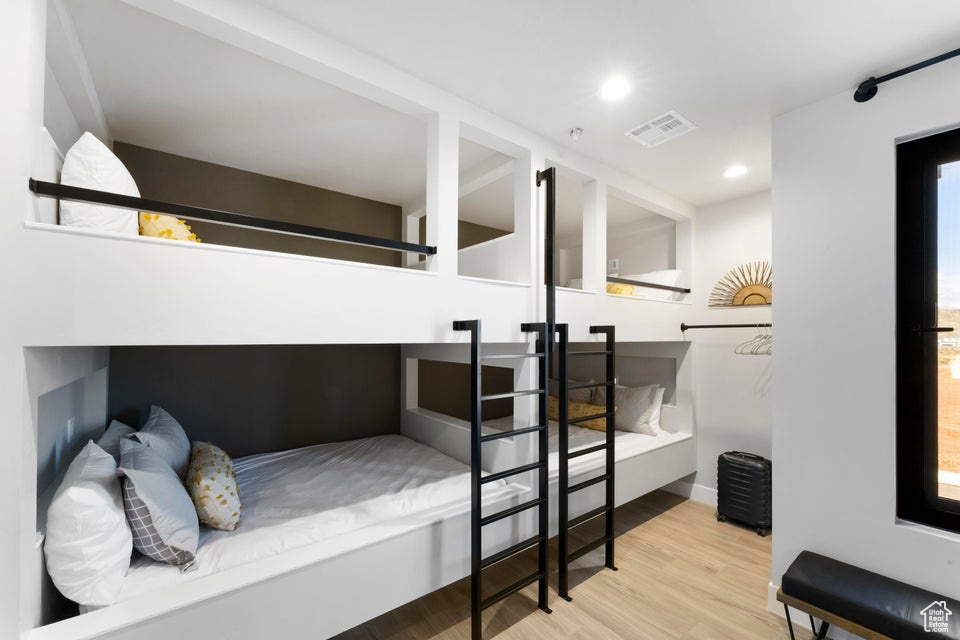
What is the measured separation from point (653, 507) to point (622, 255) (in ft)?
8.53

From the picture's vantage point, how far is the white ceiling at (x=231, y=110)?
178cm

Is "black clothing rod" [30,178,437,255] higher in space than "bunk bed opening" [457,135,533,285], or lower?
lower

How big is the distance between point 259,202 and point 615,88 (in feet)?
8.87

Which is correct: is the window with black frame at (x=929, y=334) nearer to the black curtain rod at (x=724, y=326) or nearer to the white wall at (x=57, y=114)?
the black curtain rod at (x=724, y=326)

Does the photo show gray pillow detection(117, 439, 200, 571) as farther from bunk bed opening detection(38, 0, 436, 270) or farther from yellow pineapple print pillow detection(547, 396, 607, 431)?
yellow pineapple print pillow detection(547, 396, 607, 431)

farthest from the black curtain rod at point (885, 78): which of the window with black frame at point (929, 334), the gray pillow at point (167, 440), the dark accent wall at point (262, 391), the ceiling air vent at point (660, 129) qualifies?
the gray pillow at point (167, 440)

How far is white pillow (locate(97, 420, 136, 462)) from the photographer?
2.07m

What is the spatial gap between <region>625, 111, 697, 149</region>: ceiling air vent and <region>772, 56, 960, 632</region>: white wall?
52 centimetres

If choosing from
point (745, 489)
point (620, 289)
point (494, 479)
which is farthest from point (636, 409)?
point (494, 479)

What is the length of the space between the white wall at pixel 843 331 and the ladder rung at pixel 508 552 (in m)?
1.38

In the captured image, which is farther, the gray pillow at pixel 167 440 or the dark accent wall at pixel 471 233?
the dark accent wall at pixel 471 233

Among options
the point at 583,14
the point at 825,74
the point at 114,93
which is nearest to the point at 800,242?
the point at 825,74

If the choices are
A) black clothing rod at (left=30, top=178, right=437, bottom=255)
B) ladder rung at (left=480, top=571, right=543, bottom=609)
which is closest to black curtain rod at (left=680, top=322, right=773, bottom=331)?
ladder rung at (left=480, top=571, right=543, bottom=609)

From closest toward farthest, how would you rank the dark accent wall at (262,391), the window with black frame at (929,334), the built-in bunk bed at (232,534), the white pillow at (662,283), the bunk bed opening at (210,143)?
the built-in bunk bed at (232,534) → the bunk bed opening at (210,143) → the window with black frame at (929,334) → the dark accent wall at (262,391) → the white pillow at (662,283)
